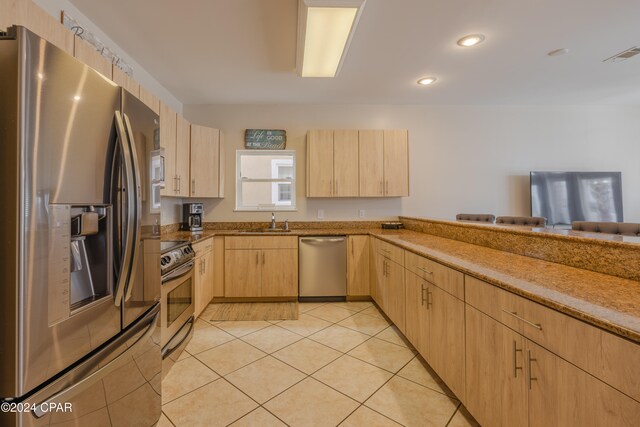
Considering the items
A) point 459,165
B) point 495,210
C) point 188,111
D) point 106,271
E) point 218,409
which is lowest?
point 218,409

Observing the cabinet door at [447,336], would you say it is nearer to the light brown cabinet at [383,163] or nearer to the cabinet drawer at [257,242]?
the cabinet drawer at [257,242]

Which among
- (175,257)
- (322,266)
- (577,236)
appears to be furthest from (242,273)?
(577,236)

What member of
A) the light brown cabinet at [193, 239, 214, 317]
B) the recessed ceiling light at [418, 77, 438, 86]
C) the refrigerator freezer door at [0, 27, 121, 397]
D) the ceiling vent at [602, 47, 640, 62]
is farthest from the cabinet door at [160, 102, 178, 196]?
the ceiling vent at [602, 47, 640, 62]

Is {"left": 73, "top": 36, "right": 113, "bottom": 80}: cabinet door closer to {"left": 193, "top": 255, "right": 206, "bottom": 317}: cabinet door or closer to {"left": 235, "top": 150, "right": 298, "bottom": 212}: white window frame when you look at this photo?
{"left": 193, "top": 255, "right": 206, "bottom": 317}: cabinet door

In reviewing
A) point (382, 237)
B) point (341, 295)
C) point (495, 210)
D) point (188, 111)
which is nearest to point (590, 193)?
point (495, 210)

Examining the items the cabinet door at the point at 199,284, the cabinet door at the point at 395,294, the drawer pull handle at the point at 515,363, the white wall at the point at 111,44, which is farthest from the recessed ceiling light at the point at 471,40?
the cabinet door at the point at 199,284

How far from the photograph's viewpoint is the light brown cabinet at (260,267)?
3369mm

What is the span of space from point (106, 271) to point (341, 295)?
2760 mm

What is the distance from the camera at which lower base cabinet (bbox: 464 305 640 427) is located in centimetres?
82

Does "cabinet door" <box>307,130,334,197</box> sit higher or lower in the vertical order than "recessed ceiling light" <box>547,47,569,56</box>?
lower

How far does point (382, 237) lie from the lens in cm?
298

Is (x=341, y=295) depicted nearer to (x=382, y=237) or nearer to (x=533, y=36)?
(x=382, y=237)

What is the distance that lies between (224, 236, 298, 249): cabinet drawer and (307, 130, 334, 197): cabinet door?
0.80 m

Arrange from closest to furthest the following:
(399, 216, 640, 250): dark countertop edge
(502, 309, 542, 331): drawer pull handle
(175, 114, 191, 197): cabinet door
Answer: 1. (502, 309, 542, 331): drawer pull handle
2. (399, 216, 640, 250): dark countertop edge
3. (175, 114, 191, 197): cabinet door
